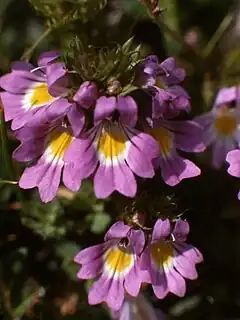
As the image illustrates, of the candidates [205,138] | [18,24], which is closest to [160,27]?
[205,138]

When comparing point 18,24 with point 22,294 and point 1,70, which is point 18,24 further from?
point 22,294

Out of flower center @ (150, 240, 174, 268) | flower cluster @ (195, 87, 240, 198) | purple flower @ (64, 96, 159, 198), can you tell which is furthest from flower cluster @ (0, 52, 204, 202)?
flower cluster @ (195, 87, 240, 198)

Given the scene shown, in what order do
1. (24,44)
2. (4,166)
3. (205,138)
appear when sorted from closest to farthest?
(4,166) → (205,138) → (24,44)

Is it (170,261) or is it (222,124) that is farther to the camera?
(222,124)

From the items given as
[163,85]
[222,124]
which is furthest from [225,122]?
[163,85]

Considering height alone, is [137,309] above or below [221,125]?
below

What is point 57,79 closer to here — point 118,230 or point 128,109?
point 128,109
